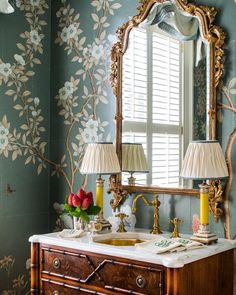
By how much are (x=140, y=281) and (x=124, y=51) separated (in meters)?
1.42

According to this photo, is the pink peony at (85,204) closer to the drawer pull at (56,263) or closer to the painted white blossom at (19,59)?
the drawer pull at (56,263)

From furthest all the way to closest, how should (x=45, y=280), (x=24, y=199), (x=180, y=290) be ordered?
1. (x=24, y=199)
2. (x=45, y=280)
3. (x=180, y=290)

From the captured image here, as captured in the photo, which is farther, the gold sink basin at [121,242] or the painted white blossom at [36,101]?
the painted white blossom at [36,101]

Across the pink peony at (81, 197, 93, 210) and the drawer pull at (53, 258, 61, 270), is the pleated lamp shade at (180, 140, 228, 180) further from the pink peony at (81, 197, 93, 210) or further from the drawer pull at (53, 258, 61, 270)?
the drawer pull at (53, 258, 61, 270)

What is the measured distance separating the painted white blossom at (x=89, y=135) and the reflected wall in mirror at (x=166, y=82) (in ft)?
0.78

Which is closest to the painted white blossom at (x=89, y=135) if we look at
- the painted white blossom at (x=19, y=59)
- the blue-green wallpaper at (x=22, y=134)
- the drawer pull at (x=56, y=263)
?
the blue-green wallpaper at (x=22, y=134)

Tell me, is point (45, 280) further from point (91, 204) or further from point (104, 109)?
point (104, 109)

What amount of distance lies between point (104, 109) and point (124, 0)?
681mm

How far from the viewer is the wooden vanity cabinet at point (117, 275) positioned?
2.37m

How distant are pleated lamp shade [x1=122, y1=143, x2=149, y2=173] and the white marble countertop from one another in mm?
398

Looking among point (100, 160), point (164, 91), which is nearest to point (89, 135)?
point (100, 160)

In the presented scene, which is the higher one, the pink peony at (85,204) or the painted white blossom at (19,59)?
the painted white blossom at (19,59)

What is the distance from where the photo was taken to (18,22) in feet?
11.5

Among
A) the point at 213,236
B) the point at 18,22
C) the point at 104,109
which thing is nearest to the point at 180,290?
the point at 213,236
